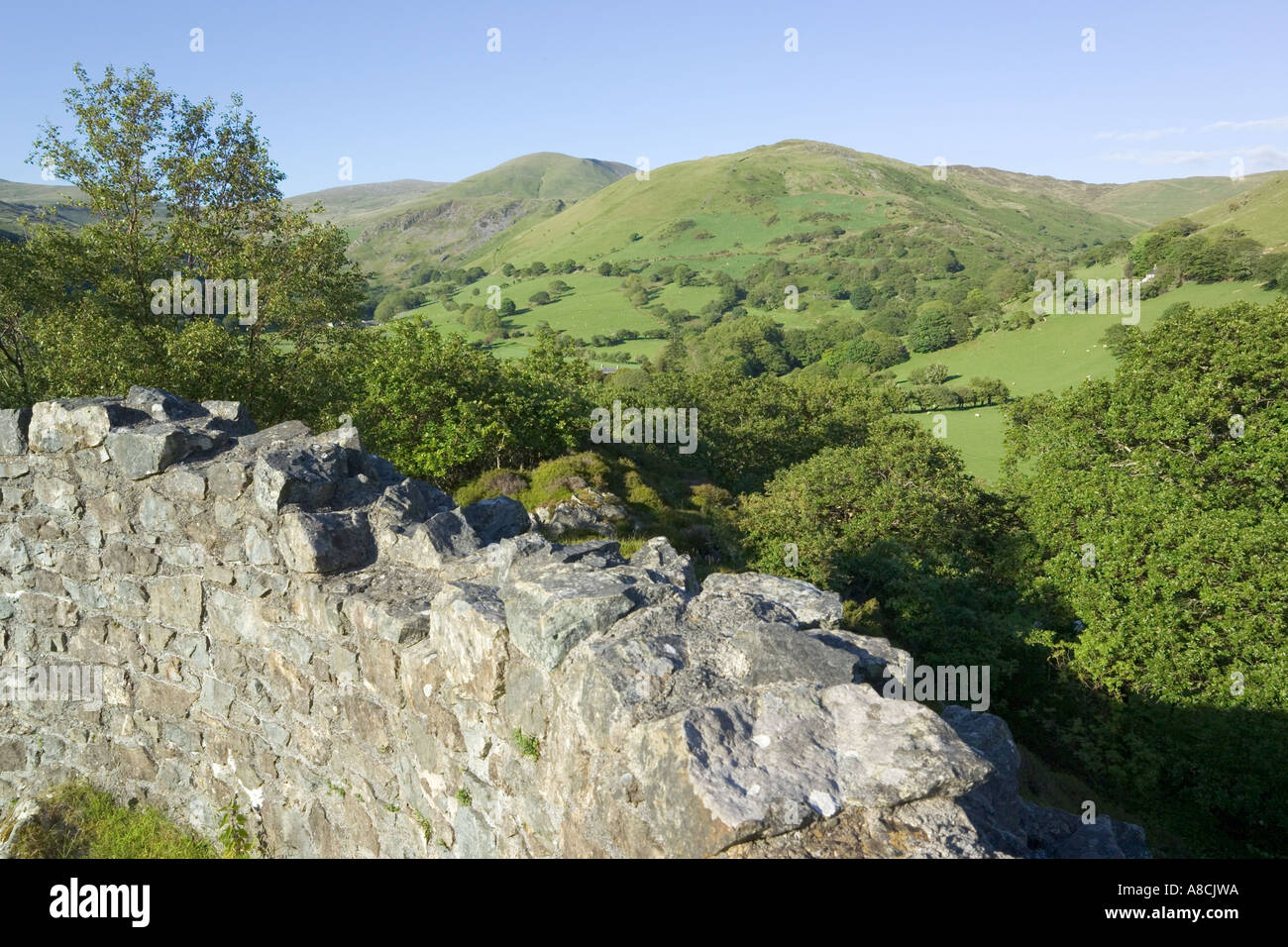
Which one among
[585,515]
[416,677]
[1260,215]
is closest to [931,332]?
[1260,215]

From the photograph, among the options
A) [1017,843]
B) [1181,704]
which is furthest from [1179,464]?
[1017,843]

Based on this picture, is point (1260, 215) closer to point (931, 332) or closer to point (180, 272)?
point (931, 332)

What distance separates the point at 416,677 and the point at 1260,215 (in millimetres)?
128264

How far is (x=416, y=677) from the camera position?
4.77 metres

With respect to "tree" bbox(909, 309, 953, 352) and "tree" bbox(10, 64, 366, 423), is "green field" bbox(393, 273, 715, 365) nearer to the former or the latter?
"tree" bbox(909, 309, 953, 352)

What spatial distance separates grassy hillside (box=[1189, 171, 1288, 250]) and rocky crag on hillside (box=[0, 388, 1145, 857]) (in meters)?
101

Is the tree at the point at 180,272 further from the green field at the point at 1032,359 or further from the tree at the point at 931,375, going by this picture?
the tree at the point at 931,375

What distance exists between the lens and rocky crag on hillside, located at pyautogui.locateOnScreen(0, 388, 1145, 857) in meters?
3.20

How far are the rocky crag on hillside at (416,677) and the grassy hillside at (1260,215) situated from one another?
332 feet

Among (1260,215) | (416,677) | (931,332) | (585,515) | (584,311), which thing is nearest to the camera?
(416,677)

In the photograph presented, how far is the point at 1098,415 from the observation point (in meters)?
24.7

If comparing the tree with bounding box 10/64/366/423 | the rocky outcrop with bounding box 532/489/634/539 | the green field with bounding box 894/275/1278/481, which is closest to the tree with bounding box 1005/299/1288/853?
the rocky outcrop with bounding box 532/489/634/539

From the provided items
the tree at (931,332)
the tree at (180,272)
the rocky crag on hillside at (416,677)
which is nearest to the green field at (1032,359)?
the tree at (931,332)

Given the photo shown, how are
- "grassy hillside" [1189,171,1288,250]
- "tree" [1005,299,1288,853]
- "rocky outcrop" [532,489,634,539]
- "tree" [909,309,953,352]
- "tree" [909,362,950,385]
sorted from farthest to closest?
1. "tree" [909,309,953,352]
2. "grassy hillside" [1189,171,1288,250]
3. "tree" [909,362,950,385]
4. "rocky outcrop" [532,489,634,539]
5. "tree" [1005,299,1288,853]
